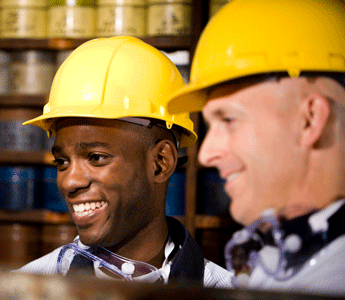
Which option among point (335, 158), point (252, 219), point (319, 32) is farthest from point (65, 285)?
point (319, 32)

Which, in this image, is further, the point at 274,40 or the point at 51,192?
the point at 51,192

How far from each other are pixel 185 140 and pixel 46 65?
1506 mm

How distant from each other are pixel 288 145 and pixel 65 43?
2009mm

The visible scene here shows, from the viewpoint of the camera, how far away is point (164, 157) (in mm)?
1206

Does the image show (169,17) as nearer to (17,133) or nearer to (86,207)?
(17,133)

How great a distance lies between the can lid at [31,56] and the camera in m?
2.47

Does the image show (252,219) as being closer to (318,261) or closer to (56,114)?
(318,261)

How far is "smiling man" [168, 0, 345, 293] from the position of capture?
2.29 feet

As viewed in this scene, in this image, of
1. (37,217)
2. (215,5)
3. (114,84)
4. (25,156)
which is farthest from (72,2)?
(114,84)

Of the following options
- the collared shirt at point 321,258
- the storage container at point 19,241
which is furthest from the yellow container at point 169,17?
the collared shirt at point 321,258

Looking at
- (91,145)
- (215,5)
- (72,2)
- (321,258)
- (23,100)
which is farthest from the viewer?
(23,100)

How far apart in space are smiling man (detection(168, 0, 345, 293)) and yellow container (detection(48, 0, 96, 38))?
1.77 meters

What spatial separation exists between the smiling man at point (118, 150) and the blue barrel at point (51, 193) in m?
1.37

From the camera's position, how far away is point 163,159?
1208 mm
